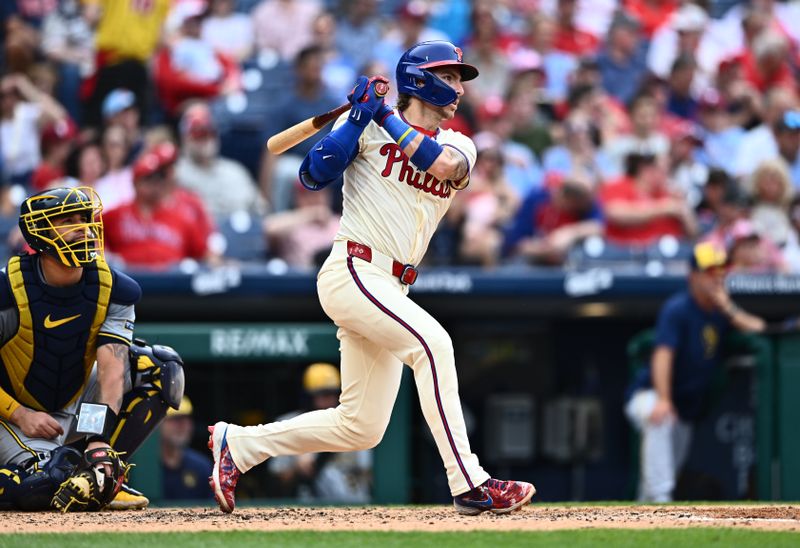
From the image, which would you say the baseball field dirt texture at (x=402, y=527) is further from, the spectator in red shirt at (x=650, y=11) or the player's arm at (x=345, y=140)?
the spectator in red shirt at (x=650, y=11)

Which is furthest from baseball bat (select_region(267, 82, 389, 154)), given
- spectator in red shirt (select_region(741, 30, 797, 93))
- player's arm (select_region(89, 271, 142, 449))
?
spectator in red shirt (select_region(741, 30, 797, 93))

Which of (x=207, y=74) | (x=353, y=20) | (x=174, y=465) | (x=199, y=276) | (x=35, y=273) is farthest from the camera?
(x=353, y=20)

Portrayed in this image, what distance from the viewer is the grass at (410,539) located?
4004 mm

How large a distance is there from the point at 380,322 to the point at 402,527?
690mm

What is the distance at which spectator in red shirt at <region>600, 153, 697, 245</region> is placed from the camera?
950cm

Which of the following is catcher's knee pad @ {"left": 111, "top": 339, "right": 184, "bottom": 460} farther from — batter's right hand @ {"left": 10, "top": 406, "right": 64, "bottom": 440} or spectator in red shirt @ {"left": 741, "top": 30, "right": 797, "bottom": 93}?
spectator in red shirt @ {"left": 741, "top": 30, "right": 797, "bottom": 93}

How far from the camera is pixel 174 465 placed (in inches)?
277

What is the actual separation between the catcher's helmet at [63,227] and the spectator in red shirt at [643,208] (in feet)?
16.5

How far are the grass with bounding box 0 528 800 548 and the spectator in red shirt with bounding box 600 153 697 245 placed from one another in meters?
5.31

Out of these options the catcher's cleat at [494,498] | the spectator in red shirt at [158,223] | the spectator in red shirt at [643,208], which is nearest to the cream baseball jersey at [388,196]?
the catcher's cleat at [494,498]

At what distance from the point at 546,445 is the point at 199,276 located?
2433 millimetres

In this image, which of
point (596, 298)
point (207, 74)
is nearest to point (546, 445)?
point (596, 298)

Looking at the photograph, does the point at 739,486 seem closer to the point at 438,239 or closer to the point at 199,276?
the point at 438,239

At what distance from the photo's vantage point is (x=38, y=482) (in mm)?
5023
